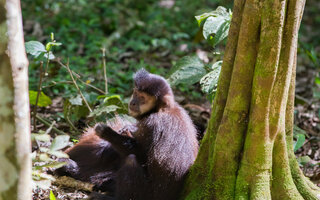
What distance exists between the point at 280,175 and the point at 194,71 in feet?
6.49

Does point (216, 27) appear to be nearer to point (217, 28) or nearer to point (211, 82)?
point (217, 28)

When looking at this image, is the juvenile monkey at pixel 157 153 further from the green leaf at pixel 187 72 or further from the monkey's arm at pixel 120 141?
the green leaf at pixel 187 72

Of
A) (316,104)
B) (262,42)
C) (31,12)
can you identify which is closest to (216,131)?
(262,42)

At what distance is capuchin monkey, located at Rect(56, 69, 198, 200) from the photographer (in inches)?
177

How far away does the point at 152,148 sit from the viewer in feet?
15.1

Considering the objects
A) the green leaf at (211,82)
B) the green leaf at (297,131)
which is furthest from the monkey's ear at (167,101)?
the green leaf at (297,131)

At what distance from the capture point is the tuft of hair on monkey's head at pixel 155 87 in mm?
5016

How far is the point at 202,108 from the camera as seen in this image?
730 cm

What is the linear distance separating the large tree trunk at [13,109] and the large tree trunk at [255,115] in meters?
1.84

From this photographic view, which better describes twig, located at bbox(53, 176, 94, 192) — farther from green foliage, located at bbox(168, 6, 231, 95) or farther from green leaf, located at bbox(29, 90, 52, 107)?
green foliage, located at bbox(168, 6, 231, 95)

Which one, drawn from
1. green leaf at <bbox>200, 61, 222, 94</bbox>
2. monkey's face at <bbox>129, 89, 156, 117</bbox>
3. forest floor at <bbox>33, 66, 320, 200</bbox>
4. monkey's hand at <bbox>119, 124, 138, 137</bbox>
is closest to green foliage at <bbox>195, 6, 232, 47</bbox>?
green leaf at <bbox>200, 61, 222, 94</bbox>

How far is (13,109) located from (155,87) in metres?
2.47

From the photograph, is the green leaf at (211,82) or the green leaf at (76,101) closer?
the green leaf at (211,82)

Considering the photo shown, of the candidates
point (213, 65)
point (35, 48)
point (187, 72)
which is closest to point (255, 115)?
point (213, 65)
